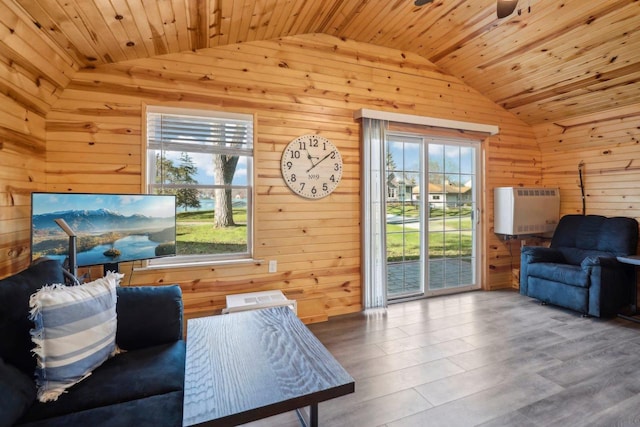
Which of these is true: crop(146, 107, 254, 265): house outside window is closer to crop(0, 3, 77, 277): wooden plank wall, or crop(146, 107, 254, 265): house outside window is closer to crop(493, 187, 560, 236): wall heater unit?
crop(0, 3, 77, 277): wooden plank wall

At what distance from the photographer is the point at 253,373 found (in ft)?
4.46

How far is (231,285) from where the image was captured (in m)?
3.09

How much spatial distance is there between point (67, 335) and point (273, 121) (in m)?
2.43

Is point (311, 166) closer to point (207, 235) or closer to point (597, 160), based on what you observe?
point (207, 235)

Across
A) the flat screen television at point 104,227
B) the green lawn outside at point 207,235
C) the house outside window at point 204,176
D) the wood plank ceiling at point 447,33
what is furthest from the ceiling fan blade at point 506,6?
the flat screen television at point 104,227

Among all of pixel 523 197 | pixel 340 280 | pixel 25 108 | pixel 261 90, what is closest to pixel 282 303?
pixel 340 280

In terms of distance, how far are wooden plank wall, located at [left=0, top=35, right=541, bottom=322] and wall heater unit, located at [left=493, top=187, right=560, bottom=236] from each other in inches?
56.2

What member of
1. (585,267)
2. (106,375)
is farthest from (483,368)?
(106,375)

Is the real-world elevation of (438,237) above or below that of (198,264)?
above

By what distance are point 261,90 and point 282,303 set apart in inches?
82.3

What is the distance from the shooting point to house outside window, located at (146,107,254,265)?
2.90m

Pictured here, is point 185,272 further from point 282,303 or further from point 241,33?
point 241,33

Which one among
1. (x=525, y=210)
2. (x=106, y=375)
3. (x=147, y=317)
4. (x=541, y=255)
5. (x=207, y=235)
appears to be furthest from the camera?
(x=525, y=210)

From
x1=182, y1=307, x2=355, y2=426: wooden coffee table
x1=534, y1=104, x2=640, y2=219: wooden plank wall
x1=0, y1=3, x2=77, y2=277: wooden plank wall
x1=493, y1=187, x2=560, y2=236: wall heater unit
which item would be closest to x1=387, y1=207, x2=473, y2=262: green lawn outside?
x1=493, y1=187, x2=560, y2=236: wall heater unit
